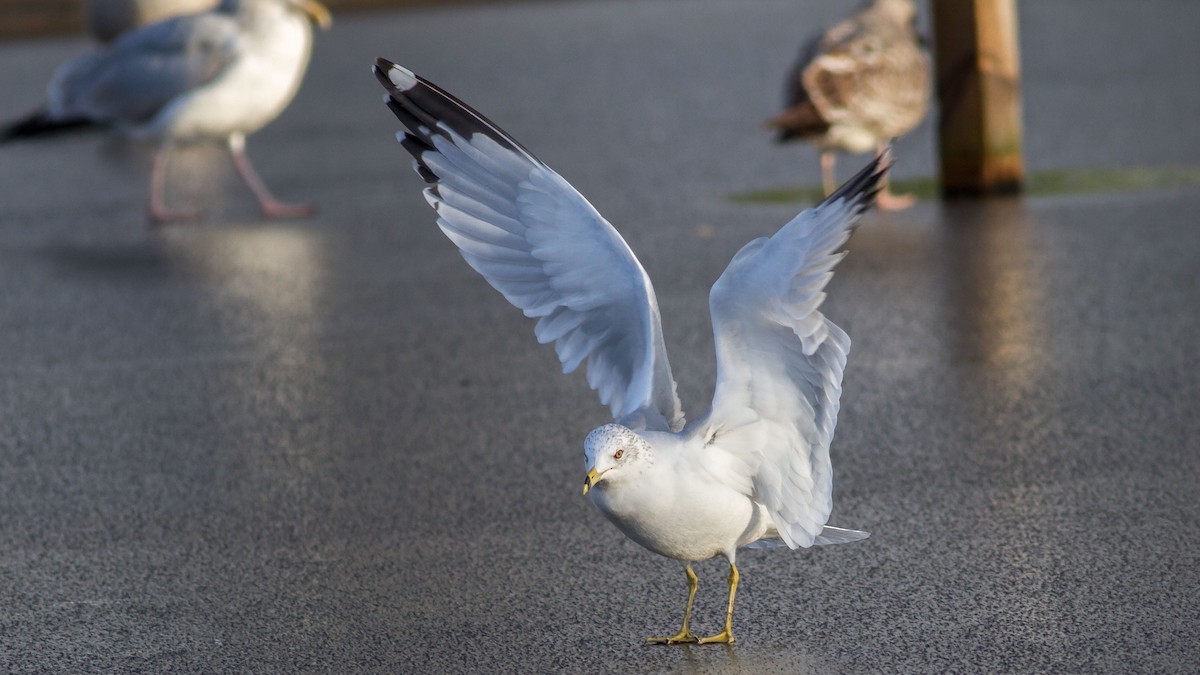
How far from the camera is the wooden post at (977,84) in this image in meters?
8.92

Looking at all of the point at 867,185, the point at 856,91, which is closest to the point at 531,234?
the point at 867,185

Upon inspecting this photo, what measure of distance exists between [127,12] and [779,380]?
12701 mm

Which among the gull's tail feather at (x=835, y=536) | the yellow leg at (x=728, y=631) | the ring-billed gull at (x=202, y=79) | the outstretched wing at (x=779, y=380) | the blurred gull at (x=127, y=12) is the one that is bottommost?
the blurred gull at (x=127, y=12)

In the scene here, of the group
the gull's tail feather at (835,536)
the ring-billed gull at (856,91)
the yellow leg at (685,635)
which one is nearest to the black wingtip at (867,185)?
→ the gull's tail feather at (835,536)

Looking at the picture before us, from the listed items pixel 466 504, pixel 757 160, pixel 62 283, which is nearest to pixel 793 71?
pixel 757 160

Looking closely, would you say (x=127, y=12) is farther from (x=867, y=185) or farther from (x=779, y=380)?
(x=867, y=185)

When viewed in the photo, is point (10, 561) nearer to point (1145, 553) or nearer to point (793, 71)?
point (1145, 553)

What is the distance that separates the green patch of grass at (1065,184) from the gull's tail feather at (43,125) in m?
3.92

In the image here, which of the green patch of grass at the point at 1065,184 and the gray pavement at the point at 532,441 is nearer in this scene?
the gray pavement at the point at 532,441

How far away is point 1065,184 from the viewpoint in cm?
946

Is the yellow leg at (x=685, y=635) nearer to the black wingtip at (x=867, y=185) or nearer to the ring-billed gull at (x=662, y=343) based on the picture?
the ring-billed gull at (x=662, y=343)

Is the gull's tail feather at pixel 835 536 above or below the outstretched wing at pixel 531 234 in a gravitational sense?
below

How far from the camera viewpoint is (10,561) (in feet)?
14.7

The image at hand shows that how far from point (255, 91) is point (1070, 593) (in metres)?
7.14
